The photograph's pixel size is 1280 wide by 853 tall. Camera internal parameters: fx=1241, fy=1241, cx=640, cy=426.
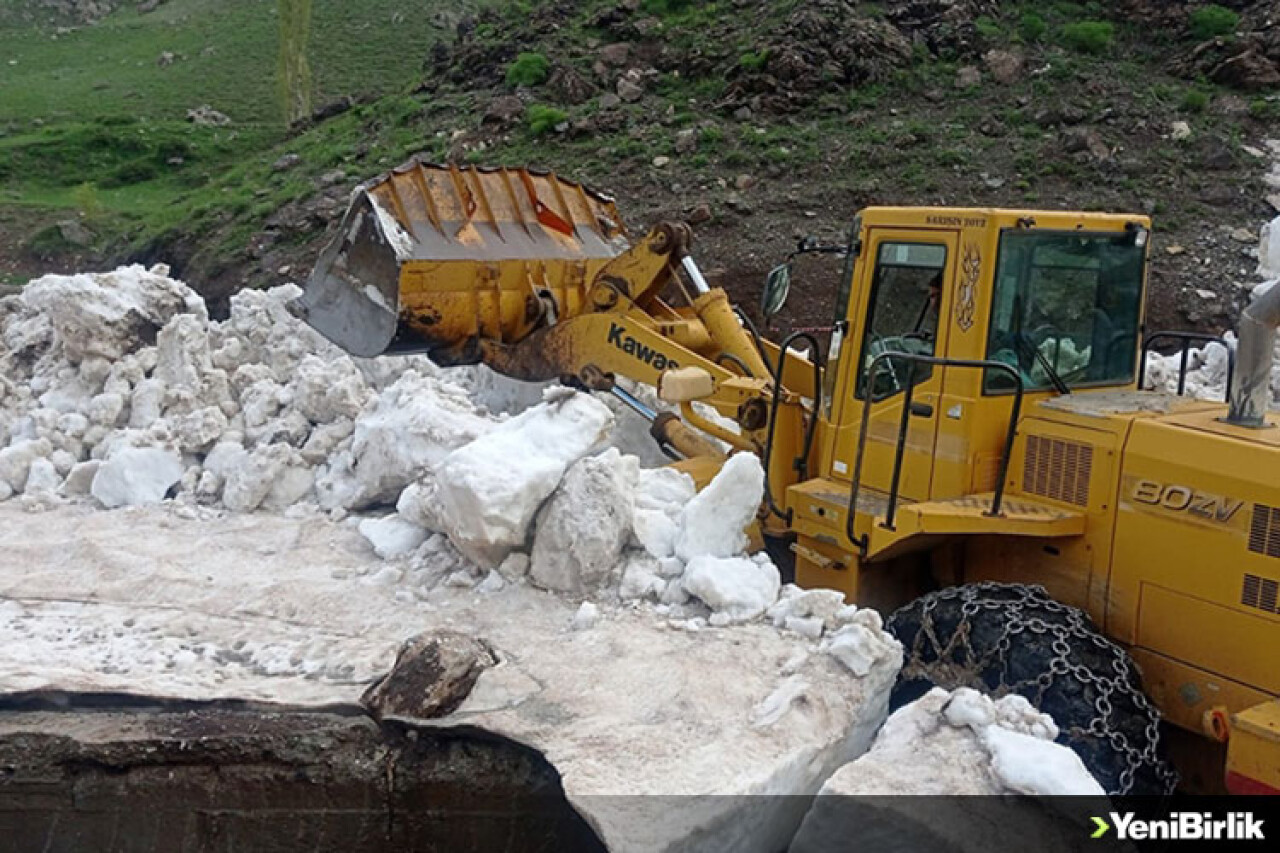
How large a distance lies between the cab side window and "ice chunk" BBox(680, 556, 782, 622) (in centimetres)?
93

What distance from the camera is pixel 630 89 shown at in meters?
17.8

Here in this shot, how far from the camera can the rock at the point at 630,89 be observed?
17.7 metres

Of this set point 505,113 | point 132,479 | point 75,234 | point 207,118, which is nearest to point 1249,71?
point 505,113

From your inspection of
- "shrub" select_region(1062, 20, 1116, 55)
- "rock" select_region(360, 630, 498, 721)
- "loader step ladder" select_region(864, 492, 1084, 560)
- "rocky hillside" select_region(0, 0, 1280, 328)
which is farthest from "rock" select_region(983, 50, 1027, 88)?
"rock" select_region(360, 630, 498, 721)

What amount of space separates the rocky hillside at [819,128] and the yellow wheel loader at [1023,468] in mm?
7139

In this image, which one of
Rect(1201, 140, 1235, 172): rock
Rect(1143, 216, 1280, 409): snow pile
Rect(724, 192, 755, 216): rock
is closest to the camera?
Rect(1143, 216, 1280, 409): snow pile

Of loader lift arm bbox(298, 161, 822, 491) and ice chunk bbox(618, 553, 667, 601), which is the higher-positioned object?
loader lift arm bbox(298, 161, 822, 491)

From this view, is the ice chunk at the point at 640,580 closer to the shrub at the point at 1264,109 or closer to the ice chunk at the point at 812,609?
the ice chunk at the point at 812,609

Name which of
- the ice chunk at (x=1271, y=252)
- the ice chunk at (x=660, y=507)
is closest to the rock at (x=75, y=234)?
the ice chunk at (x=660, y=507)

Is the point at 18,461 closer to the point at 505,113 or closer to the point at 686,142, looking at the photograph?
the point at 686,142

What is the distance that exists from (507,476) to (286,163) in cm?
1532

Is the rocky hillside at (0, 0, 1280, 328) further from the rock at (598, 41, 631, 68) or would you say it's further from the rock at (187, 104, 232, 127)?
the rock at (187, 104, 232, 127)

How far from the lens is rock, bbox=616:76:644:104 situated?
17.7 meters

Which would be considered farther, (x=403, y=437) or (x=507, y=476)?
(x=403, y=437)
